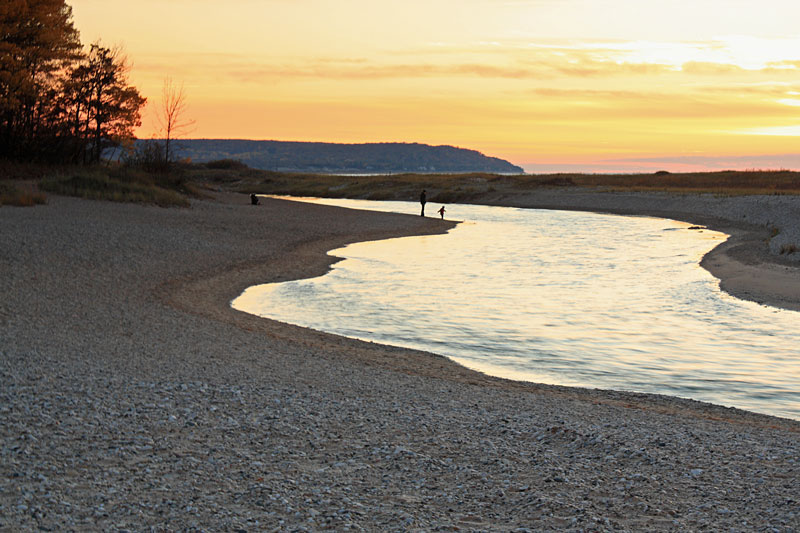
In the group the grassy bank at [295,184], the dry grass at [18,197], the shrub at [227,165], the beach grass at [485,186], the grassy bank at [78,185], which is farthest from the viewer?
the shrub at [227,165]

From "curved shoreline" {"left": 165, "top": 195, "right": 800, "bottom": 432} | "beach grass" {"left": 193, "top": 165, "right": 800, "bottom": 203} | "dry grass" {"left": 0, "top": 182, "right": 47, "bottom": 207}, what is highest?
"beach grass" {"left": 193, "top": 165, "right": 800, "bottom": 203}

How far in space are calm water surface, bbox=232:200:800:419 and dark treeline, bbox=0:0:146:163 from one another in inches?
916

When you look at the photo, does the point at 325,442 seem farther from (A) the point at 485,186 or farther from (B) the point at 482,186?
(B) the point at 482,186

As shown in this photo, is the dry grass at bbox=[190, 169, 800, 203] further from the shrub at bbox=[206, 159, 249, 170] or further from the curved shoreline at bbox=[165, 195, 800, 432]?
the curved shoreline at bbox=[165, 195, 800, 432]

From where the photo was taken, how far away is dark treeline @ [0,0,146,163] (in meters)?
38.2

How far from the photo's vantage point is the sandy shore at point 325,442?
534cm

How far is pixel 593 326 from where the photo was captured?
15086 mm

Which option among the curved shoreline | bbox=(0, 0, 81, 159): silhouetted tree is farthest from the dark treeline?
the curved shoreline

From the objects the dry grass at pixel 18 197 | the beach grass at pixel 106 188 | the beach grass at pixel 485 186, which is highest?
the beach grass at pixel 485 186

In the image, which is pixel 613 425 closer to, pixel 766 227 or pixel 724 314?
pixel 724 314

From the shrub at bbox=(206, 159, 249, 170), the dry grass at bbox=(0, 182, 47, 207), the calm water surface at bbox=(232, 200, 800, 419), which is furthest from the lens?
the shrub at bbox=(206, 159, 249, 170)

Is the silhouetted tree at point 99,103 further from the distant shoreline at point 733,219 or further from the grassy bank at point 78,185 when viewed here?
the distant shoreline at point 733,219

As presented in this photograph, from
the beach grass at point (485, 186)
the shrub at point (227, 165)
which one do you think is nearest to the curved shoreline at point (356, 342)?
the beach grass at point (485, 186)

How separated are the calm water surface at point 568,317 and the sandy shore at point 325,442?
136 cm
